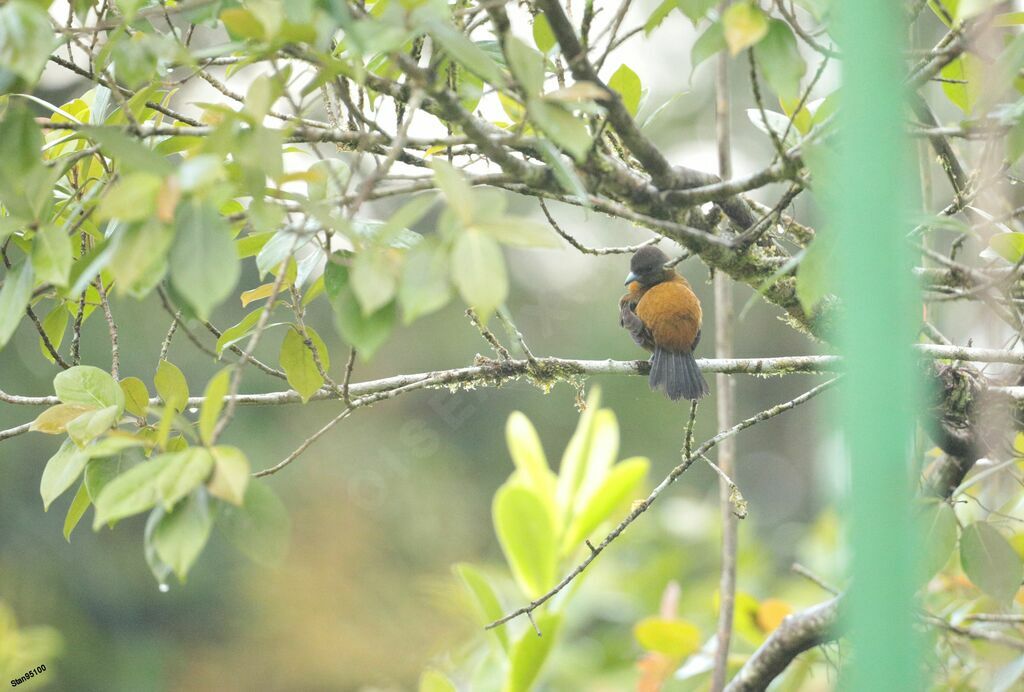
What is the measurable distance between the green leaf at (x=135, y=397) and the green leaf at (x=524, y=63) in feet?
2.19

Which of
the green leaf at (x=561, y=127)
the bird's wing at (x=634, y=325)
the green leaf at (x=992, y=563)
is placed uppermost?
the green leaf at (x=561, y=127)

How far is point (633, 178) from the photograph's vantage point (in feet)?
4.27

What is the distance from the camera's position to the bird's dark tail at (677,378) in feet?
7.74

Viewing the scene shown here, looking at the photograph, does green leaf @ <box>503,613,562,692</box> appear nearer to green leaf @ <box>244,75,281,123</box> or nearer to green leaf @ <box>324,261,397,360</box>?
green leaf @ <box>324,261,397,360</box>

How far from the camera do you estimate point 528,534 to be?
2.55 m

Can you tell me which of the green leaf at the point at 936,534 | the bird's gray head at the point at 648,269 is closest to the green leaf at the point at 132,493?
the green leaf at the point at 936,534

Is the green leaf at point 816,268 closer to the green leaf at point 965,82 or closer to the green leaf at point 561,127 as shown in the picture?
the green leaf at point 561,127

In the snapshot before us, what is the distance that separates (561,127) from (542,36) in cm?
49

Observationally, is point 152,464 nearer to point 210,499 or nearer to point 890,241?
point 210,499

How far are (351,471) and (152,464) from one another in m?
8.50

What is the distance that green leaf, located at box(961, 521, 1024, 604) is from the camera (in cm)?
139

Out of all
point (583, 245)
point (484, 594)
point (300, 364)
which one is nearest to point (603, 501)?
point (484, 594)

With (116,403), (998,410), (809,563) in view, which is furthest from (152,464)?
(809,563)

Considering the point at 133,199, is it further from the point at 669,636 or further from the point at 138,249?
the point at 669,636
